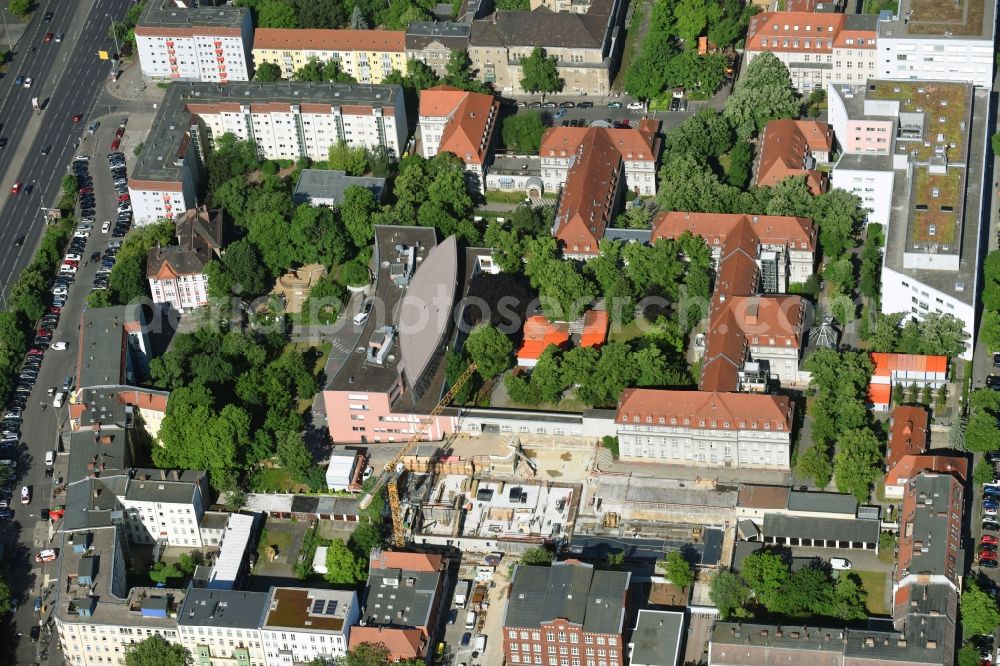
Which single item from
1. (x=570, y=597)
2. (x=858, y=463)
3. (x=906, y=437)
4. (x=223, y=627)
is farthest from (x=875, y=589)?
(x=223, y=627)

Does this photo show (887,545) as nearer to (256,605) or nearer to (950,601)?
(950,601)

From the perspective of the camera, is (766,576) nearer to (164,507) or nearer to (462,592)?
(462,592)

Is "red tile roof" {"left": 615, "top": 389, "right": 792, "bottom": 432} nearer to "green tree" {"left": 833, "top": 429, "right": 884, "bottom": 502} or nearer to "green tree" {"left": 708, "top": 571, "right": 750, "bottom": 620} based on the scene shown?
"green tree" {"left": 833, "top": 429, "right": 884, "bottom": 502}

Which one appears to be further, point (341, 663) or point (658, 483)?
point (658, 483)

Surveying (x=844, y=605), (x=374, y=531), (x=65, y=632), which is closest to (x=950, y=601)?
(x=844, y=605)

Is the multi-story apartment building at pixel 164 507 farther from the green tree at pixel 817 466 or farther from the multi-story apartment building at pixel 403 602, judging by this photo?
the green tree at pixel 817 466

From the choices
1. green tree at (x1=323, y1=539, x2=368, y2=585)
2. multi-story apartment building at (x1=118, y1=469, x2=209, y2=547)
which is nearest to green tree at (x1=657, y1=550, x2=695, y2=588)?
green tree at (x1=323, y1=539, x2=368, y2=585)
